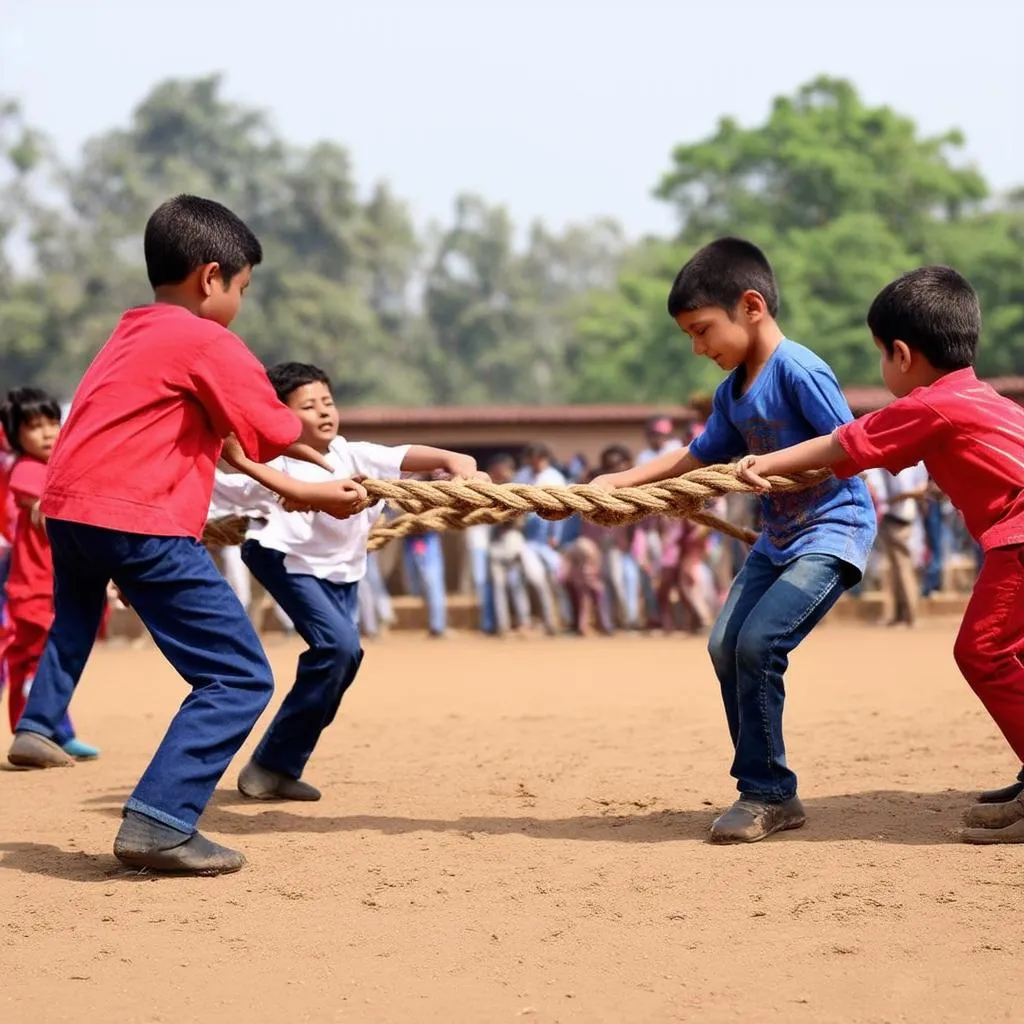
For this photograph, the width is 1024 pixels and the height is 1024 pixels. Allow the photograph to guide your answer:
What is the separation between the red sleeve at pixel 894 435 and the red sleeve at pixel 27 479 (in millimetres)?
4088

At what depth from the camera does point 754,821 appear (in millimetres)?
4598

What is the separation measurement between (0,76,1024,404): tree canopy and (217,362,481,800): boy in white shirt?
3384 cm

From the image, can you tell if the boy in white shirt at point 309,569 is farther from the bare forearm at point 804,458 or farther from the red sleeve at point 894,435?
the red sleeve at point 894,435

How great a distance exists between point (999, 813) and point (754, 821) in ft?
2.39

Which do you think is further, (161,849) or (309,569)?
(309,569)

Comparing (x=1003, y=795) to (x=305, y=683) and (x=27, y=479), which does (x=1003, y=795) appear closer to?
(x=305, y=683)

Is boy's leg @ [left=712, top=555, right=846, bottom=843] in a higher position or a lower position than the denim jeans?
higher

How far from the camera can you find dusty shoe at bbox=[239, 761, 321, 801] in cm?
566

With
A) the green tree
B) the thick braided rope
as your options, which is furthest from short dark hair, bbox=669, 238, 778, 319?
the green tree

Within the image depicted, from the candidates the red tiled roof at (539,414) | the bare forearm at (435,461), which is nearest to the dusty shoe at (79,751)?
the bare forearm at (435,461)

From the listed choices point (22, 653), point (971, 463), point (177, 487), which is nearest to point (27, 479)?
point (22, 653)

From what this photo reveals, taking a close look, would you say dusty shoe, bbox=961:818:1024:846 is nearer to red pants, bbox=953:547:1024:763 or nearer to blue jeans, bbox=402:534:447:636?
red pants, bbox=953:547:1024:763

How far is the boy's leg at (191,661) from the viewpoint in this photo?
437 centimetres

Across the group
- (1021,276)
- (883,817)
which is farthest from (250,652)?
(1021,276)
